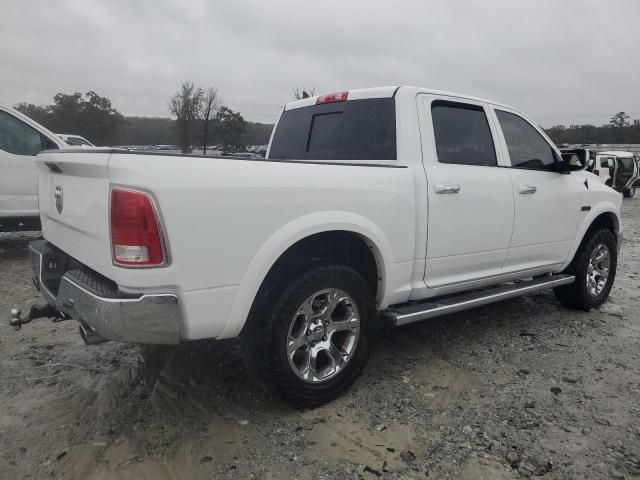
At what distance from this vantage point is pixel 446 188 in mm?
3326

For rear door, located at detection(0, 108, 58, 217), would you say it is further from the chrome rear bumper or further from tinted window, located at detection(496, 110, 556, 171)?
tinted window, located at detection(496, 110, 556, 171)

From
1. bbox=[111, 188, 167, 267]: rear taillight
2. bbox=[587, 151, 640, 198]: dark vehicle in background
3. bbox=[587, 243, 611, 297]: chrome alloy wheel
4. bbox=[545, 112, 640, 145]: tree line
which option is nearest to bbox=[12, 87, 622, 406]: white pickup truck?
bbox=[111, 188, 167, 267]: rear taillight

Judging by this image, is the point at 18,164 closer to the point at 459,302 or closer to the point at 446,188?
the point at 446,188

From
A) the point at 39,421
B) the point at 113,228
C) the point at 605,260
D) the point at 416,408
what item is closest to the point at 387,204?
the point at 416,408

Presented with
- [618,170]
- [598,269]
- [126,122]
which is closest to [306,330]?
[598,269]

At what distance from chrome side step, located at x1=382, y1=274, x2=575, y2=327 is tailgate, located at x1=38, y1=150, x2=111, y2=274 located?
5.78ft

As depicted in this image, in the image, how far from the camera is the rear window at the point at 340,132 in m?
3.41

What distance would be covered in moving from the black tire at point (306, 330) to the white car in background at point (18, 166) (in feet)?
17.7

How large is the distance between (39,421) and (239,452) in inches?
46.1

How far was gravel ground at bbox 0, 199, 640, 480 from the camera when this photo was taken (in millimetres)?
2439

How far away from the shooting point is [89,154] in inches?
97.0

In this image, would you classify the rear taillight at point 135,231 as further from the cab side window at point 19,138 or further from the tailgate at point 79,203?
the cab side window at point 19,138

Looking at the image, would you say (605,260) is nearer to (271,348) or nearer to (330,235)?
(330,235)

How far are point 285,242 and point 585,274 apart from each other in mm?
3526
